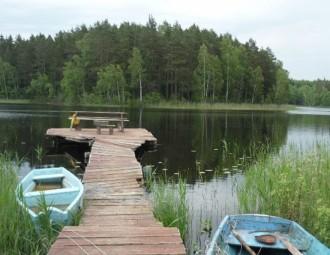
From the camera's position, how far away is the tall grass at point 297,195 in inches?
287

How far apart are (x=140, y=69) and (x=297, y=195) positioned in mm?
53819

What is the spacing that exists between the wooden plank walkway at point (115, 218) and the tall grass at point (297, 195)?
235cm

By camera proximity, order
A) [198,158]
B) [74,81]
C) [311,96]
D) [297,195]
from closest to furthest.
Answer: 1. [297,195]
2. [198,158]
3. [74,81]
4. [311,96]

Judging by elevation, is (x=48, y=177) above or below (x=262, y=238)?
above

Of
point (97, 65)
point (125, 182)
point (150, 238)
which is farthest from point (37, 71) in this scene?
point (150, 238)

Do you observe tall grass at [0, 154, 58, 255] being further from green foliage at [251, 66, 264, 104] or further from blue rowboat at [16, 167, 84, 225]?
green foliage at [251, 66, 264, 104]

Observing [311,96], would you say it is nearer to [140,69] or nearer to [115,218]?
[140,69]

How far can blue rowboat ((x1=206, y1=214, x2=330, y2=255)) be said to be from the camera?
6000 millimetres

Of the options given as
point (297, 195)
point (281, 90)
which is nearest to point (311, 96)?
point (281, 90)

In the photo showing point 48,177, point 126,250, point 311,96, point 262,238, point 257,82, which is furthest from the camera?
point 311,96

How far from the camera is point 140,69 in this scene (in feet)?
199

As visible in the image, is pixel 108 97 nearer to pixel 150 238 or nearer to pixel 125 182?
pixel 125 182

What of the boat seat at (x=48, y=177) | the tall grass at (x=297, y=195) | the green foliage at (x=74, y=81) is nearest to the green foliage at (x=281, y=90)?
the green foliage at (x=74, y=81)

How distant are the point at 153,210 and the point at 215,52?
6391 centimetres
